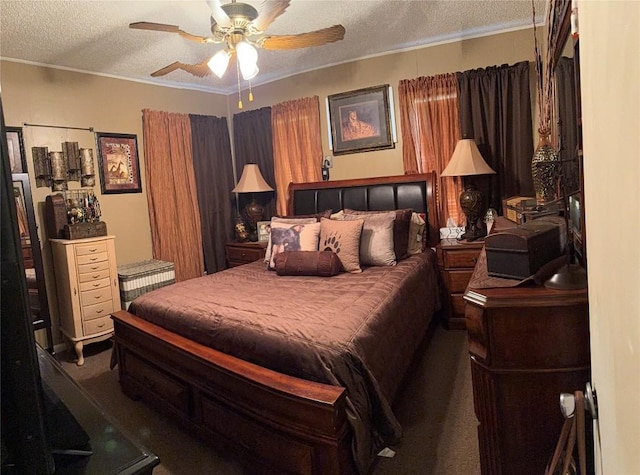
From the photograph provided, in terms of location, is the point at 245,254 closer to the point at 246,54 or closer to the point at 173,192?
the point at 173,192

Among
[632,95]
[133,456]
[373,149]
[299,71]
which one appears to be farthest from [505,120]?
[133,456]

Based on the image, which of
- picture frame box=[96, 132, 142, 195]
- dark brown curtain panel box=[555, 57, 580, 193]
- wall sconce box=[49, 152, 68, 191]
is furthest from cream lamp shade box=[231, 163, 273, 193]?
dark brown curtain panel box=[555, 57, 580, 193]

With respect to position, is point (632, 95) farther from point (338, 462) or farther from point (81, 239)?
point (81, 239)

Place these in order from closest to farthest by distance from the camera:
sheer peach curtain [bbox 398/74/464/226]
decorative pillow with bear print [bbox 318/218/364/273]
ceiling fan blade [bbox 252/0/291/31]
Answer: ceiling fan blade [bbox 252/0/291/31], decorative pillow with bear print [bbox 318/218/364/273], sheer peach curtain [bbox 398/74/464/226]

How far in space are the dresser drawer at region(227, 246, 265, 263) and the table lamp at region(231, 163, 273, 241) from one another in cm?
26

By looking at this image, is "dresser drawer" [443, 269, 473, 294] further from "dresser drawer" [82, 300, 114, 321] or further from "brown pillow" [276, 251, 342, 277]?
"dresser drawer" [82, 300, 114, 321]

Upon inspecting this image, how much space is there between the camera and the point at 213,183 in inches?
192

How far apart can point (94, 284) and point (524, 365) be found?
3.40m

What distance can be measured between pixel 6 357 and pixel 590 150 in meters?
1.15

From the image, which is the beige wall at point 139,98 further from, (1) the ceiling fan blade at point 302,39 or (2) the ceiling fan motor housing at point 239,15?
(2) the ceiling fan motor housing at point 239,15

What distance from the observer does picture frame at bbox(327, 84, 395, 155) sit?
4082 mm

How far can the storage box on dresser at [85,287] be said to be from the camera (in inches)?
133

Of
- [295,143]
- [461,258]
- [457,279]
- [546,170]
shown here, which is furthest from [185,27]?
[457,279]

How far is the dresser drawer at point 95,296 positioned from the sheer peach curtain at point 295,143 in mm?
2040
